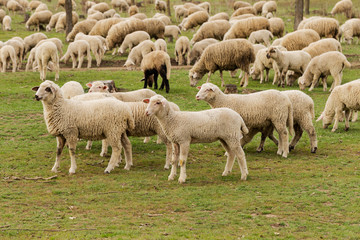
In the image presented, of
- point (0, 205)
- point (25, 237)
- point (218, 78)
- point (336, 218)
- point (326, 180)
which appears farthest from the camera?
point (218, 78)

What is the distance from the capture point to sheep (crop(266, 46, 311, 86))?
70.5ft

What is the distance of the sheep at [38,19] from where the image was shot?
41562 mm

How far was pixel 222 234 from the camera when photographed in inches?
297

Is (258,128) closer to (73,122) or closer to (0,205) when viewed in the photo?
(73,122)

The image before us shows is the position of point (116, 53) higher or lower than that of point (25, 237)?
higher

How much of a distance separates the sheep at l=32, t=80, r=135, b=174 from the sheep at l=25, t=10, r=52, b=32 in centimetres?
3236

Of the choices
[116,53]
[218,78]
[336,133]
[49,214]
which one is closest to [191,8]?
[116,53]

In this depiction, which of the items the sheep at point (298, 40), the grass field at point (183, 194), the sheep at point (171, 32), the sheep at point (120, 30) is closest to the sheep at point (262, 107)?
the grass field at point (183, 194)

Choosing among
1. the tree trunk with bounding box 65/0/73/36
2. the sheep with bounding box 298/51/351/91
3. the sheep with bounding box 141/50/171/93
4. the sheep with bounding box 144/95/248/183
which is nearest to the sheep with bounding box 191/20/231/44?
the tree trunk with bounding box 65/0/73/36

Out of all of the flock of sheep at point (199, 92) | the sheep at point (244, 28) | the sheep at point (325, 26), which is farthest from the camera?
the sheep at point (244, 28)

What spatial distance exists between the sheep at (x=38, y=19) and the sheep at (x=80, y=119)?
106 feet

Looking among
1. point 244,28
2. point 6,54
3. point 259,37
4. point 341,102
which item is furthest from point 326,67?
point 6,54

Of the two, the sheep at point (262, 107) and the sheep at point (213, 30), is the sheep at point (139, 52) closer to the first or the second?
the sheep at point (213, 30)

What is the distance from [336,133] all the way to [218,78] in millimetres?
Result: 9970
